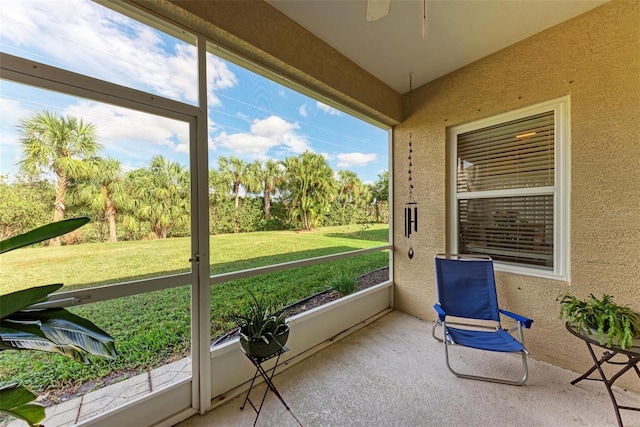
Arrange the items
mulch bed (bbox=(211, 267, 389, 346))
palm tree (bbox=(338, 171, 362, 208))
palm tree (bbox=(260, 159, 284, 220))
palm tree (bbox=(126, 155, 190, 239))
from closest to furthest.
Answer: palm tree (bbox=(126, 155, 190, 239)), mulch bed (bbox=(211, 267, 389, 346)), palm tree (bbox=(260, 159, 284, 220)), palm tree (bbox=(338, 171, 362, 208))

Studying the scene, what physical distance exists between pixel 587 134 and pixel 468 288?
1.66m

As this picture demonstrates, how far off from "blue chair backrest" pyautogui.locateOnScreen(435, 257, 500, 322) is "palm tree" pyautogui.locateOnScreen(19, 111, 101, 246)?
2993 mm

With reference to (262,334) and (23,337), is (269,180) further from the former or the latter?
(23,337)

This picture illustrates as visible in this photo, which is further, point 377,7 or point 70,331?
point 377,7

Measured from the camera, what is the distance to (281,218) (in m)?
2.36

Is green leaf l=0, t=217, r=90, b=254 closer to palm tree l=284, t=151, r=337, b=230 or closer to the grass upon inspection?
the grass

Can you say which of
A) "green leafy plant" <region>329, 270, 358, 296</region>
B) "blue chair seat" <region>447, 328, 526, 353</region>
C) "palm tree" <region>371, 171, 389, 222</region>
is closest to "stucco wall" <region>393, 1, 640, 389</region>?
"blue chair seat" <region>447, 328, 526, 353</region>

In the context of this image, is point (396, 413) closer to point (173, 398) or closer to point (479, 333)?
point (479, 333)

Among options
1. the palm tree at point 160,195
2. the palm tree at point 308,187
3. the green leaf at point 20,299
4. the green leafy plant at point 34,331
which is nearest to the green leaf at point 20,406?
the green leafy plant at point 34,331

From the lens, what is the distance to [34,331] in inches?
32.8

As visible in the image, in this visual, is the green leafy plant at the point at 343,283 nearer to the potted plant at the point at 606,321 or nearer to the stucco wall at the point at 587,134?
the stucco wall at the point at 587,134

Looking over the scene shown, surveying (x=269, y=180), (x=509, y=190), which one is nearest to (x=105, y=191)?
(x=269, y=180)

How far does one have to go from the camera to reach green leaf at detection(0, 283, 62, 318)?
2.56ft

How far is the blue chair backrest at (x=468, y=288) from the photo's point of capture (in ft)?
7.78
